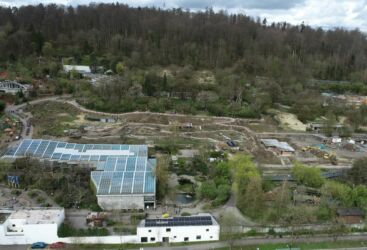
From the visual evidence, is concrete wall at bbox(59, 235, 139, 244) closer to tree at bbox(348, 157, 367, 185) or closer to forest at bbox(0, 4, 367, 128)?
tree at bbox(348, 157, 367, 185)

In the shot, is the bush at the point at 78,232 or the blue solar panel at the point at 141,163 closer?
the bush at the point at 78,232

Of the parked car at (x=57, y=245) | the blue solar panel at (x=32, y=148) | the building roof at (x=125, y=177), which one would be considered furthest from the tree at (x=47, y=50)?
the parked car at (x=57, y=245)

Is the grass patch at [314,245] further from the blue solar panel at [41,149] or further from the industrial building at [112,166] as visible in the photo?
the blue solar panel at [41,149]

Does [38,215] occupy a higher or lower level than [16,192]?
higher

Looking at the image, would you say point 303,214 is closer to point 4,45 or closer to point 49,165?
point 49,165

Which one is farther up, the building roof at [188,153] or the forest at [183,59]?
the forest at [183,59]

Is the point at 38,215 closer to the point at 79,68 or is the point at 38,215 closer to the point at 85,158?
the point at 85,158

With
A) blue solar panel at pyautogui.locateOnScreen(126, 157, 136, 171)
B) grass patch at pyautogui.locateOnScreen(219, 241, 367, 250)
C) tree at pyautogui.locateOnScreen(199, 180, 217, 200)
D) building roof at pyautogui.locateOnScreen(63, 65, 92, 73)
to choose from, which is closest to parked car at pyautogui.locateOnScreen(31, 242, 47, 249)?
blue solar panel at pyautogui.locateOnScreen(126, 157, 136, 171)

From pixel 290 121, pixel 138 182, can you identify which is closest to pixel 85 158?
pixel 138 182
